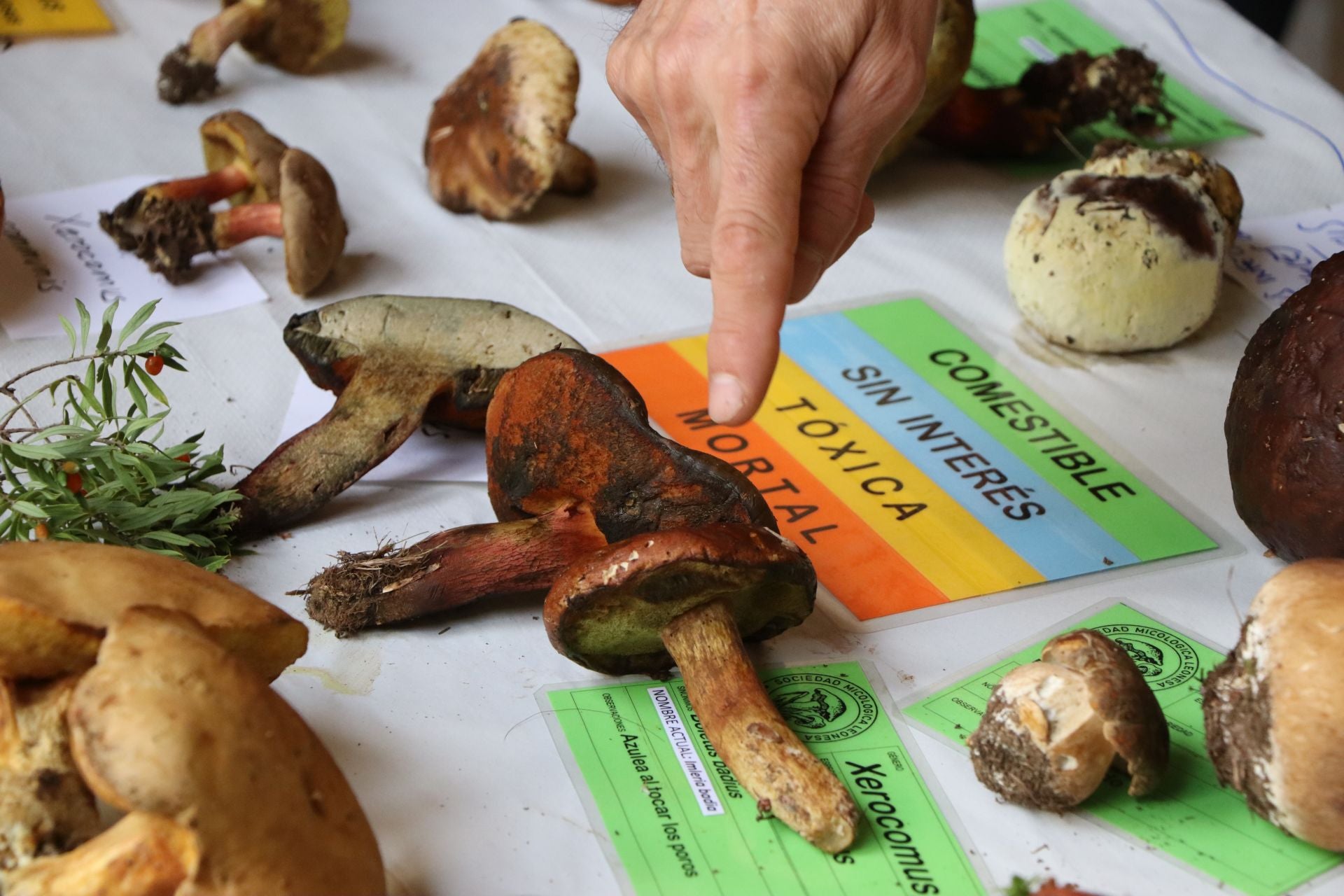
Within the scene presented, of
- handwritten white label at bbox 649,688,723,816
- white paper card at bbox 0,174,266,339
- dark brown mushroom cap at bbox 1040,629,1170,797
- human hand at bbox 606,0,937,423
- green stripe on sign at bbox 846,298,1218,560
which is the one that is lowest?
white paper card at bbox 0,174,266,339

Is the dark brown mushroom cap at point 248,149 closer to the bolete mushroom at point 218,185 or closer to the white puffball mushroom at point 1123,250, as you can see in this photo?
the bolete mushroom at point 218,185

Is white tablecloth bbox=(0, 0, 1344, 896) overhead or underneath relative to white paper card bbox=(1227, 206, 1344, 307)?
underneath

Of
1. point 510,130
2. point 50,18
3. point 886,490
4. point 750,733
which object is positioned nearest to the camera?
point 750,733

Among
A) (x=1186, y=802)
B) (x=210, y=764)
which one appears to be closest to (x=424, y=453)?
(x=210, y=764)

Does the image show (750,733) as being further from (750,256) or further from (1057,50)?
(1057,50)

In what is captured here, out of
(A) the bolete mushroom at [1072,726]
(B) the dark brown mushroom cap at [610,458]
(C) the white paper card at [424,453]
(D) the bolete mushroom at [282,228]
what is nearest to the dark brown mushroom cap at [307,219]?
(D) the bolete mushroom at [282,228]

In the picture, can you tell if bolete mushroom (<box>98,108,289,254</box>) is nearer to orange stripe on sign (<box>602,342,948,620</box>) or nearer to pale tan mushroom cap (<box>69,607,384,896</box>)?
orange stripe on sign (<box>602,342,948,620</box>)

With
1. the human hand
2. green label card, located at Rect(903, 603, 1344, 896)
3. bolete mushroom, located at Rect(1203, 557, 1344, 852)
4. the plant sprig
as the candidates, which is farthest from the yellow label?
bolete mushroom, located at Rect(1203, 557, 1344, 852)
